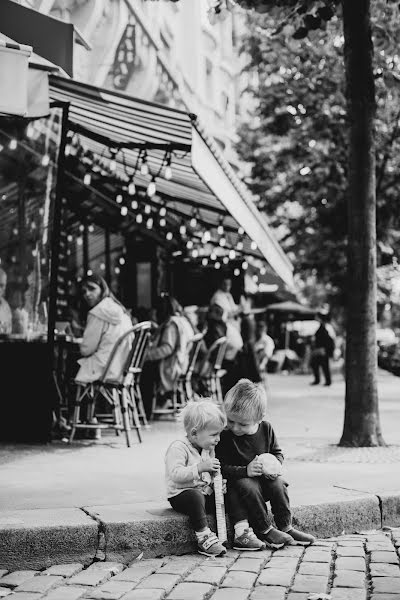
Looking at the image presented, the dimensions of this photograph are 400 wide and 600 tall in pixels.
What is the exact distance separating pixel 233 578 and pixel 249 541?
0.65 meters

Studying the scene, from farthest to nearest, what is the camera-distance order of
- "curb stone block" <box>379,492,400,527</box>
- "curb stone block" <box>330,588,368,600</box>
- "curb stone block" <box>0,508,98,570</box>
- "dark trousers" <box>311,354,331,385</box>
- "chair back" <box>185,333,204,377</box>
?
"dark trousers" <box>311,354,331,385</box>
"chair back" <box>185,333,204,377</box>
"curb stone block" <box>379,492,400,527</box>
"curb stone block" <box>0,508,98,570</box>
"curb stone block" <box>330,588,368,600</box>

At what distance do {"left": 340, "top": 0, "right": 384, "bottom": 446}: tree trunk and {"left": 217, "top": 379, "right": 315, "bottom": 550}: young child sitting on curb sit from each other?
12.1 feet

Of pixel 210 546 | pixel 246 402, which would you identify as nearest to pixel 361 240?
pixel 246 402

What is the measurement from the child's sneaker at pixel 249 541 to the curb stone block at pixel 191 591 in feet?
2.66

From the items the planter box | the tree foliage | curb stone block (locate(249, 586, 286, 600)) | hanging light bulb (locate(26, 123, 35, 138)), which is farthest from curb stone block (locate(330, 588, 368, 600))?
the tree foliage

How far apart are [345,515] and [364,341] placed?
3504 mm

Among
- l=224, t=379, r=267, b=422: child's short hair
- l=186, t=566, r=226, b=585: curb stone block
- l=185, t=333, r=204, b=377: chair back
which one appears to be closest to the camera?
l=186, t=566, r=226, b=585: curb stone block

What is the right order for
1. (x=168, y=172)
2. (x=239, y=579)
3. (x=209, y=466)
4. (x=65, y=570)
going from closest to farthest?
(x=239, y=579) → (x=65, y=570) → (x=209, y=466) → (x=168, y=172)

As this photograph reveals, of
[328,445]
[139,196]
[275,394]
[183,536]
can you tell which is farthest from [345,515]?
[275,394]

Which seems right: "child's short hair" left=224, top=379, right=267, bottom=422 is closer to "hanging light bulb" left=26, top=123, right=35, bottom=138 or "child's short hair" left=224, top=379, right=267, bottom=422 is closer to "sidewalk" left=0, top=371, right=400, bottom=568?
"sidewalk" left=0, top=371, right=400, bottom=568

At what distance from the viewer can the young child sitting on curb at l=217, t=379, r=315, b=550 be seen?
19.0 ft

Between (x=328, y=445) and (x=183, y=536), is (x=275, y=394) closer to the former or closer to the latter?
(x=328, y=445)

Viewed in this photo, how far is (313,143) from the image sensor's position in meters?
21.9

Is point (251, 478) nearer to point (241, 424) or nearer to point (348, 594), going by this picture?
point (241, 424)
